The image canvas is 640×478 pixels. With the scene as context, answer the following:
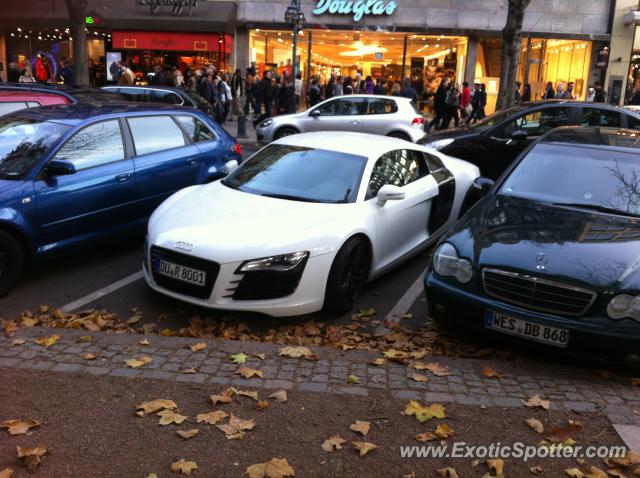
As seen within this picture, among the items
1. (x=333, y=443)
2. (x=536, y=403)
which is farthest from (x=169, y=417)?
(x=536, y=403)

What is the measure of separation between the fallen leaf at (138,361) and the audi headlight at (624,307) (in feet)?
10.1

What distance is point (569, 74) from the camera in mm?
27906

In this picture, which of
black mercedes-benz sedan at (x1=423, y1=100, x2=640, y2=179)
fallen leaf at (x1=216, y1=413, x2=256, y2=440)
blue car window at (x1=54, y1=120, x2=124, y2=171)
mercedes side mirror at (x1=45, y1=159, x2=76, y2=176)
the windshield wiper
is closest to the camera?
fallen leaf at (x1=216, y1=413, x2=256, y2=440)

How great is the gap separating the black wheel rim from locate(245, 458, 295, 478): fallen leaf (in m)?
2.32

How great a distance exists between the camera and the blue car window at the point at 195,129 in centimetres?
769

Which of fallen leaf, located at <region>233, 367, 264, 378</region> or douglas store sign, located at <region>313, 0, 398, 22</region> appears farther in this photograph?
douglas store sign, located at <region>313, 0, 398, 22</region>

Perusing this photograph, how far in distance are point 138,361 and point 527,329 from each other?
8.69 feet

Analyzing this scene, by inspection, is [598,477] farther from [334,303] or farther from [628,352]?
[334,303]

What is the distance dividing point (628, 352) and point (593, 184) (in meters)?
1.92

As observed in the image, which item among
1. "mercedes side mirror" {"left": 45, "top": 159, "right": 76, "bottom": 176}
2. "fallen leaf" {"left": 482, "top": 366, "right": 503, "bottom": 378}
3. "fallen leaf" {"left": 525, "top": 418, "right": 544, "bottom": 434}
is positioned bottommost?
"fallen leaf" {"left": 482, "top": 366, "right": 503, "bottom": 378}

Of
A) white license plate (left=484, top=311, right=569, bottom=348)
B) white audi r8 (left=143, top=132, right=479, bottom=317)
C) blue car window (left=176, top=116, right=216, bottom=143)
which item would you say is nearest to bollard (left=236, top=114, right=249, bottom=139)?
blue car window (left=176, top=116, right=216, bottom=143)

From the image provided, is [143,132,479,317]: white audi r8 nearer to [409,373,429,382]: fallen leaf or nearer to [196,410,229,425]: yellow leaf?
[409,373,429,382]: fallen leaf

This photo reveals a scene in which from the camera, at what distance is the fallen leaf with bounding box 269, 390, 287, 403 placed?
146 inches

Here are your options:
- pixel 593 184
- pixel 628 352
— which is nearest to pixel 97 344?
pixel 628 352
